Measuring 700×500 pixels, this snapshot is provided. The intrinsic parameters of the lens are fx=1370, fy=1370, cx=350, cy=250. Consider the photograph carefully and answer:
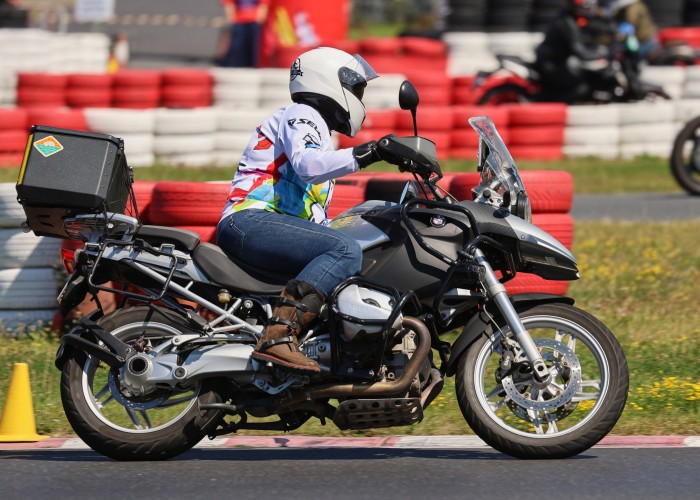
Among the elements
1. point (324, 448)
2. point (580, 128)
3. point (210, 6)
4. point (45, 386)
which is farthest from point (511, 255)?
point (210, 6)

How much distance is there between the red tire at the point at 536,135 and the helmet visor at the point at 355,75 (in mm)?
10393

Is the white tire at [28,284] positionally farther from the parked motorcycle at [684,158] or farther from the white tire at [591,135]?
the white tire at [591,135]

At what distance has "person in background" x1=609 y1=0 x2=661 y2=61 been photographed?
69.5ft

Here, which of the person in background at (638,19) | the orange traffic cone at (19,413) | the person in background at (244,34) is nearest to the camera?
the orange traffic cone at (19,413)

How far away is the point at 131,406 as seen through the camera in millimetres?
6062

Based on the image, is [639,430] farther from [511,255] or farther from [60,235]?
[60,235]

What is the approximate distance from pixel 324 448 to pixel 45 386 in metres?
1.92

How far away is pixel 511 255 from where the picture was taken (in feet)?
19.4

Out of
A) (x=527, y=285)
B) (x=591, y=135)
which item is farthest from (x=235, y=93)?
(x=527, y=285)

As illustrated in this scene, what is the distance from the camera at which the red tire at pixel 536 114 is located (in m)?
16.4

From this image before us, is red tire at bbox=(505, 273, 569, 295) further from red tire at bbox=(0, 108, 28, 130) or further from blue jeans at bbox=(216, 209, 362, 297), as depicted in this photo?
red tire at bbox=(0, 108, 28, 130)

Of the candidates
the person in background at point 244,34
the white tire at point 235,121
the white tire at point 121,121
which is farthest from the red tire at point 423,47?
the white tire at point 121,121

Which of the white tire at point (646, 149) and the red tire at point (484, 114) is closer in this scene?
the red tire at point (484, 114)

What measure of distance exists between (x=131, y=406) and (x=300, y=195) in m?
1.20
